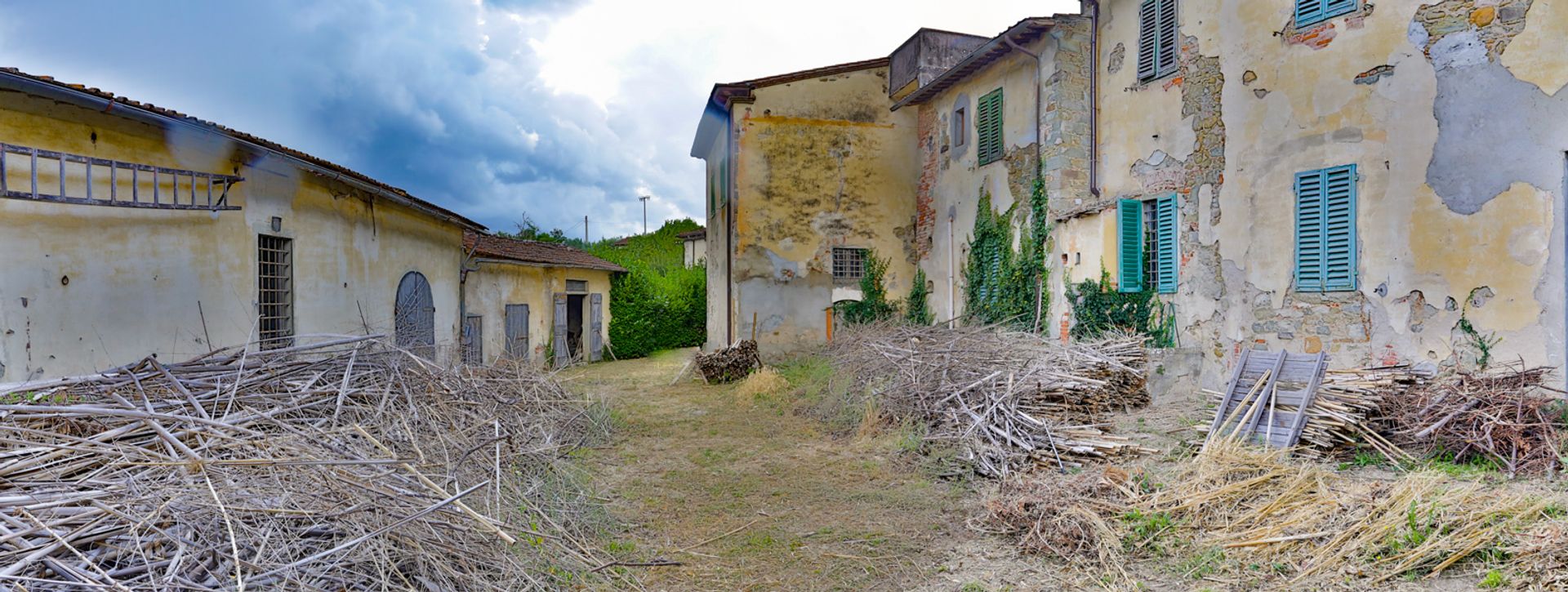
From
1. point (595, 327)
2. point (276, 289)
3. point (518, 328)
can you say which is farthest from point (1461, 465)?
point (595, 327)

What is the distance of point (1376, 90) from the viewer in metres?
7.81

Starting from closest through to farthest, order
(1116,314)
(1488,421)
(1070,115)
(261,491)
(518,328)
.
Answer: (261,491) → (1488,421) → (1116,314) → (1070,115) → (518,328)

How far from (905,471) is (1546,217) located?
615 centimetres

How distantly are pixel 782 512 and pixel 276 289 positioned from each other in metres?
7.16

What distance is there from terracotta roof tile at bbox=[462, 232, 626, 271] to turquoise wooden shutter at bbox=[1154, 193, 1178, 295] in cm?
1235

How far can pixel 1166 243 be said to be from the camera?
989cm

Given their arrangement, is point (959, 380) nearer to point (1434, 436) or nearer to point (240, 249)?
point (1434, 436)

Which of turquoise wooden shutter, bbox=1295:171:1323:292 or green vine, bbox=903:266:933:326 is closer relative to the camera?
turquoise wooden shutter, bbox=1295:171:1323:292

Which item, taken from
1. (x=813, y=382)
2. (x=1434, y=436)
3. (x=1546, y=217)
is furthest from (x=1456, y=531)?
(x=813, y=382)

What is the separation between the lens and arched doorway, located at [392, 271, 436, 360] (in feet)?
39.8

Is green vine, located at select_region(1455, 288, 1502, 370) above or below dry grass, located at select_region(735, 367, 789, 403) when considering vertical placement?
above

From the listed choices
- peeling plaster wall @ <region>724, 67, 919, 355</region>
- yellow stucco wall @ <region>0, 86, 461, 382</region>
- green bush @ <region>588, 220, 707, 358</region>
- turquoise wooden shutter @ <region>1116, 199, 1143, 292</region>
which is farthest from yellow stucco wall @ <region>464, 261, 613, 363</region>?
turquoise wooden shutter @ <region>1116, 199, 1143, 292</region>

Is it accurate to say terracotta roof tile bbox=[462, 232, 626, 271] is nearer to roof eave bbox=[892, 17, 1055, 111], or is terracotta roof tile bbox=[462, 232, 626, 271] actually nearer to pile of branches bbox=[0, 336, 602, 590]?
roof eave bbox=[892, 17, 1055, 111]

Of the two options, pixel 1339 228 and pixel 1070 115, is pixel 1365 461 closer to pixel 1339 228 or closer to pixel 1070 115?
pixel 1339 228
